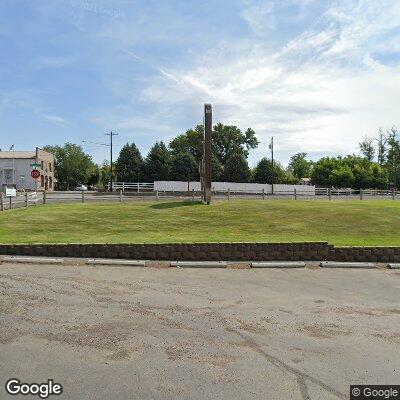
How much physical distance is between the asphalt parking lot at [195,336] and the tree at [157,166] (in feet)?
213

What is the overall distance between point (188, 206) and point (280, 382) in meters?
19.0

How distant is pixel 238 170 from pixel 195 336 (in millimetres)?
74027

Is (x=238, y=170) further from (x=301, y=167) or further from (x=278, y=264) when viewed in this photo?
(x=278, y=264)

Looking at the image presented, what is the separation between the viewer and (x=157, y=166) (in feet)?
246

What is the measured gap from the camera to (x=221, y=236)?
16156mm

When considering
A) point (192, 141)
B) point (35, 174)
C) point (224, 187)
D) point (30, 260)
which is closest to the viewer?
point (30, 260)

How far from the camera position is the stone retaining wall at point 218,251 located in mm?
12883

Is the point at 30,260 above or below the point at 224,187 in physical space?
below

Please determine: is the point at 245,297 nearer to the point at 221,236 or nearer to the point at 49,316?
the point at 49,316

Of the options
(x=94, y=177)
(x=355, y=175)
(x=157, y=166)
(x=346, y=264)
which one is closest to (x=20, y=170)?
(x=157, y=166)

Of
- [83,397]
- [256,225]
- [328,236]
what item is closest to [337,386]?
[83,397]

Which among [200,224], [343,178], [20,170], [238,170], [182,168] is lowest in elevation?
[200,224]

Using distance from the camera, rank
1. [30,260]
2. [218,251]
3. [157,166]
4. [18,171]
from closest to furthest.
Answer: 1. [30,260]
2. [218,251]
3. [18,171]
4. [157,166]

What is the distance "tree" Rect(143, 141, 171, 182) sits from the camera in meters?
74.9
